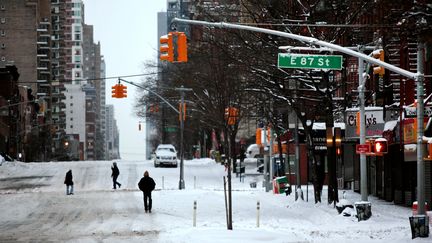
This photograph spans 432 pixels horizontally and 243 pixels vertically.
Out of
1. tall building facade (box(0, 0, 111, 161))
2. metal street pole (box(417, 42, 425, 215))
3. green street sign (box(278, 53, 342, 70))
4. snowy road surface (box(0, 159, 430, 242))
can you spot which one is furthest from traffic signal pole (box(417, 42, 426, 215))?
tall building facade (box(0, 0, 111, 161))

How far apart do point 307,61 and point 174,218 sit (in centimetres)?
998

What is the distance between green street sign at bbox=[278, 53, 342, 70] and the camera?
70.8ft

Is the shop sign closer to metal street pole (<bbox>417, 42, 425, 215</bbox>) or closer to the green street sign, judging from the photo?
the green street sign

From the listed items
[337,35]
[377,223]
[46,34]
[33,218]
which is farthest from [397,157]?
[46,34]

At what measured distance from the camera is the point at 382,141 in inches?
967

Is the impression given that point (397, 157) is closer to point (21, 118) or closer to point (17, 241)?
point (17, 241)

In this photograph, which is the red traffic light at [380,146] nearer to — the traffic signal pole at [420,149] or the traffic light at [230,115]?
the traffic signal pole at [420,149]

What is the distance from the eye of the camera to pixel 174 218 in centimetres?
2909

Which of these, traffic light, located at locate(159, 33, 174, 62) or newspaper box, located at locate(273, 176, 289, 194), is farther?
newspaper box, located at locate(273, 176, 289, 194)

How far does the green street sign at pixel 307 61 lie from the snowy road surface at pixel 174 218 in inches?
188

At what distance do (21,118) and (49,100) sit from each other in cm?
5092

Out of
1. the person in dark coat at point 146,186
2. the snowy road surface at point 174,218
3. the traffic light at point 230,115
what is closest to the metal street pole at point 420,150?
the snowy road surface at point 174,218

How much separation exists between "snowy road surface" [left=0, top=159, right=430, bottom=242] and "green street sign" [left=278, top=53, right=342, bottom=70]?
4.78 meters

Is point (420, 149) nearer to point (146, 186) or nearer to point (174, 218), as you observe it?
point (174, 218)
